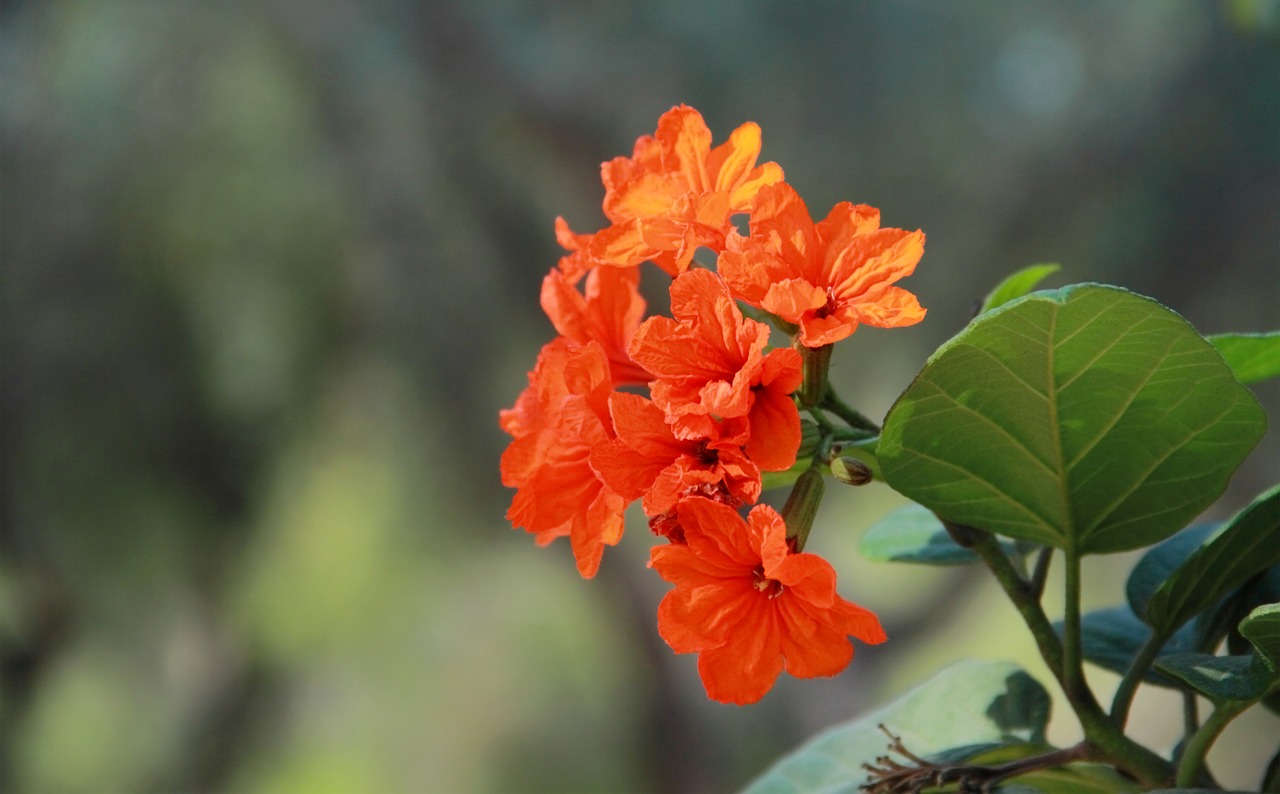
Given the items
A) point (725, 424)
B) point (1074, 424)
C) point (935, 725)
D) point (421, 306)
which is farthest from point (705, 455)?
point (421, 306)

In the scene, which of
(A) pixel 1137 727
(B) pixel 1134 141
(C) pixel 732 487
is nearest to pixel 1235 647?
(C) pixel 732 487

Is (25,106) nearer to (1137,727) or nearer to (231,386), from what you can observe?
(231,386)

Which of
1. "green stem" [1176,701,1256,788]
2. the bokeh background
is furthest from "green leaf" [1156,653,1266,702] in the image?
the bokeh background

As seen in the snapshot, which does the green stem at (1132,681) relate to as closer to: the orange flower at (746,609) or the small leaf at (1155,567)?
the small leaf at (1155,567)

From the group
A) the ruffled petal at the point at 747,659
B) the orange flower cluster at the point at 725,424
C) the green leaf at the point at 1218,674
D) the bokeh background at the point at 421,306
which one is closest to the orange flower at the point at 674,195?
the orange flower cluster at the point at 725,424

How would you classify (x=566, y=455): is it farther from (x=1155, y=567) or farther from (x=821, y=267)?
(x=1155, y=567)

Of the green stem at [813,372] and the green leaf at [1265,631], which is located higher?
the green stem at [813,372]
